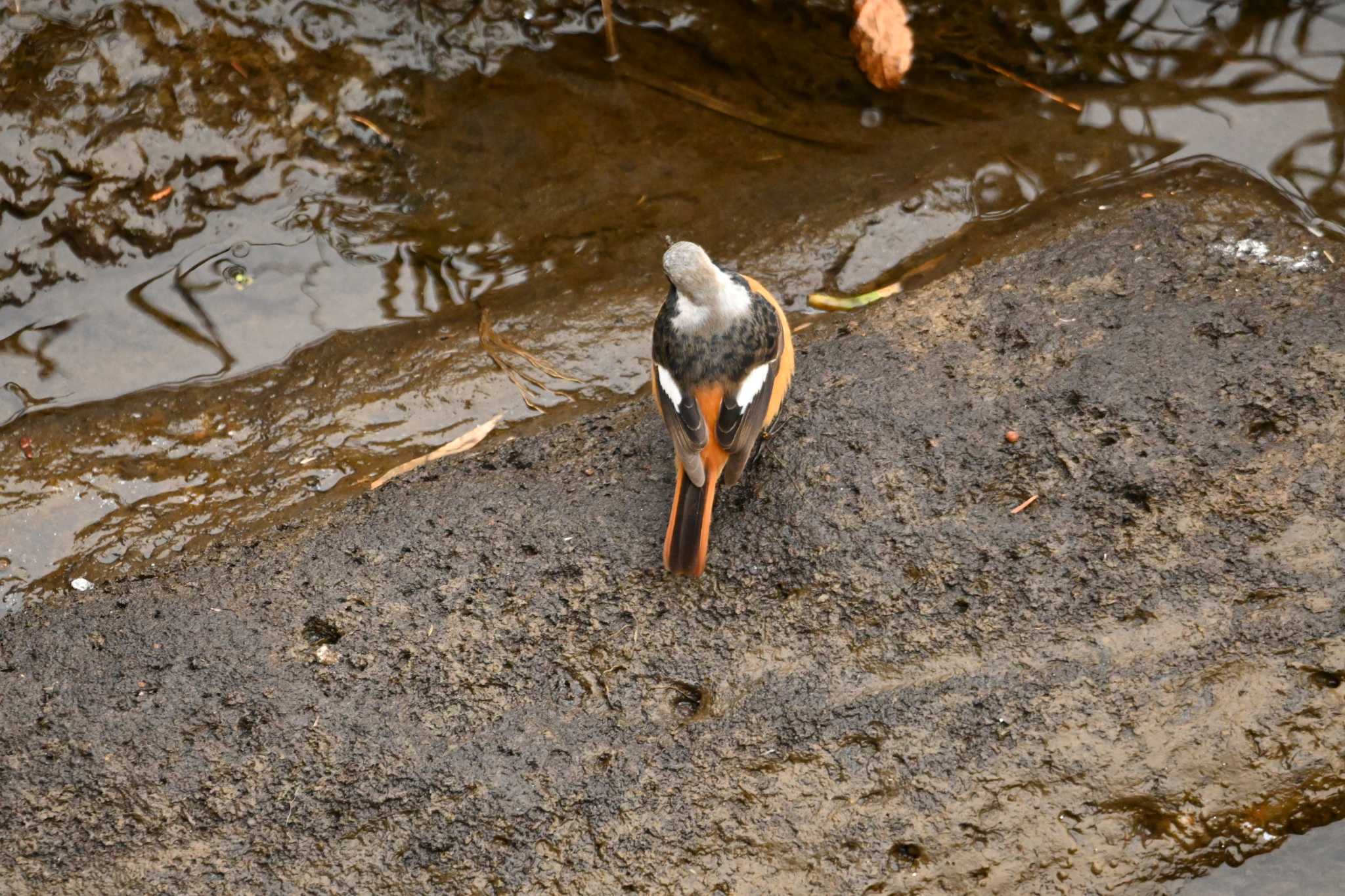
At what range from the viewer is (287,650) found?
11.2ft

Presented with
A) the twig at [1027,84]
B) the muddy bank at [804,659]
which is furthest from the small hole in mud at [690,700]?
the twig at [1027,84]

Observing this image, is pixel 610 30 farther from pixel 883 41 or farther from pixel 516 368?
pixel 516 368

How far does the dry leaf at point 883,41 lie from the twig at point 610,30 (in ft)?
4.08

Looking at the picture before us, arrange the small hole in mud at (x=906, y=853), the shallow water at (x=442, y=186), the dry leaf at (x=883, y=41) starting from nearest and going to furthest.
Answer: the small hole in mud at (x=906, y=853), the shallow water at (x=442, y=186), the dry leaf at (x=883, y=41)

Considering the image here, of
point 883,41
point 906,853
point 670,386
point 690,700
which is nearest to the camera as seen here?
point 906,853

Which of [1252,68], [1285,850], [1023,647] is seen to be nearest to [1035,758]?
[1023,647]

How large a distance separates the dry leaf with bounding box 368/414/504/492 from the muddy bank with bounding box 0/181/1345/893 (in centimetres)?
36

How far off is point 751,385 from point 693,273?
555 mm

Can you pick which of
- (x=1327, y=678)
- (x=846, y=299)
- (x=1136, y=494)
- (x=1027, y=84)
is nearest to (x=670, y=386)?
(x=846, y=299)

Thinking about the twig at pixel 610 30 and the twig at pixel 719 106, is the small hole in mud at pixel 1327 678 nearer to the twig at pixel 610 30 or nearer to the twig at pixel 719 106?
the twig at pixel 719 106

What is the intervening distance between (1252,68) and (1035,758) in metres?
4.04

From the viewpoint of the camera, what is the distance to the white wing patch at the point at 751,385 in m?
3.59

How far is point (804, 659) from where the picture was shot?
332cm

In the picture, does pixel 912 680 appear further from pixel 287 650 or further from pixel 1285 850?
pixel 287 650
